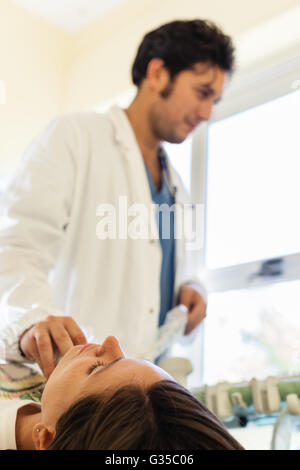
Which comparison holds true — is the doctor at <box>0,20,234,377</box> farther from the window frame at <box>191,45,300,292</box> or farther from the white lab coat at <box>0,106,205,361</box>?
the window frame at <box>191,45,300,292</box>

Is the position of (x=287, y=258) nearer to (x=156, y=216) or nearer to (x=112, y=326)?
(x=156, y=216)

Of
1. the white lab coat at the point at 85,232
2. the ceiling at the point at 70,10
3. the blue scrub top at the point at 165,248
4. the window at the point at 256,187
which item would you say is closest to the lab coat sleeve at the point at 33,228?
the white lab coat at the point at 85,232

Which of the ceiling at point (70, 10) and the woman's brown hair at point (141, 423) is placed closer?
the woman's brown hair at point (141, 423)

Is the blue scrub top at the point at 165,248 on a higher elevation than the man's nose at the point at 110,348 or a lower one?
higher

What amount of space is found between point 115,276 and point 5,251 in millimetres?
288

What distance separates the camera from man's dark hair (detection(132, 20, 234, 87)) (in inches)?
53.6

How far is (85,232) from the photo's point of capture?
4.17 ft

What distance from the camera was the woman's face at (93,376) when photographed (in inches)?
21.9

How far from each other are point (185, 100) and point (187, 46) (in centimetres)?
13

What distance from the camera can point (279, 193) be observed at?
1550mm

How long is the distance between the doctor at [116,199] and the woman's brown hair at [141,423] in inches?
16.3

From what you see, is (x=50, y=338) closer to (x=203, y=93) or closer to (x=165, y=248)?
(x=165, y=248)
